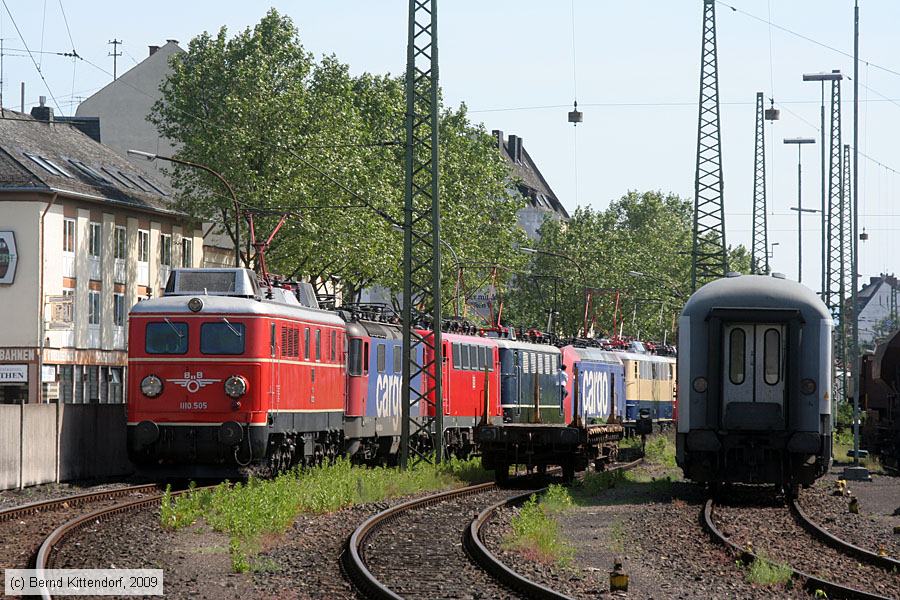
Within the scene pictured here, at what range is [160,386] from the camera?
87.7 feet

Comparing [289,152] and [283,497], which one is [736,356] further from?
[289,152]

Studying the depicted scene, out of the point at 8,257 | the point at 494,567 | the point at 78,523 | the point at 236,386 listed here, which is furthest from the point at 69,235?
the point at 494,567

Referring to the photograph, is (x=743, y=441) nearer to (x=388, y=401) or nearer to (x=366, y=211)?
(x=388, y=401)

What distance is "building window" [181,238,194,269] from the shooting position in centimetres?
6562

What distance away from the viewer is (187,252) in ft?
218

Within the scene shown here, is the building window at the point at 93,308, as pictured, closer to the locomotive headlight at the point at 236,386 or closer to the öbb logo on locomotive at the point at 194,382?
the öbb logo on locomotive at the point at 194,382

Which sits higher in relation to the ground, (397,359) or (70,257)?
(70,257)

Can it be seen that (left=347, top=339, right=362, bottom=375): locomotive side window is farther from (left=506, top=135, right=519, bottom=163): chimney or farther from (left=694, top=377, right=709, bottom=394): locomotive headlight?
(left=506, top=135, right=519, bottom=163): chimney

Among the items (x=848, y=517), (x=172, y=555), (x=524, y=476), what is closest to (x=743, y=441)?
(x=848, y=517)

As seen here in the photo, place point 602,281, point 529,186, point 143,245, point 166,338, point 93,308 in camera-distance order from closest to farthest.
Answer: point 166,338
point 93,308
point 143,245
point 602,281
point 529,186

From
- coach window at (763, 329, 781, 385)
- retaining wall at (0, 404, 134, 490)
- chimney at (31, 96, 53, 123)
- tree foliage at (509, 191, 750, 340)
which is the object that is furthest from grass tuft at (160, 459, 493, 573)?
tree foliage at (509, 191, 750, 340)

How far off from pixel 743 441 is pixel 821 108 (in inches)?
1207

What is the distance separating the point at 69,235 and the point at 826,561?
4399 centimetres

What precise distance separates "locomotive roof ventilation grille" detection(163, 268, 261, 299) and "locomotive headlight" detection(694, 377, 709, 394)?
7.75 metres
